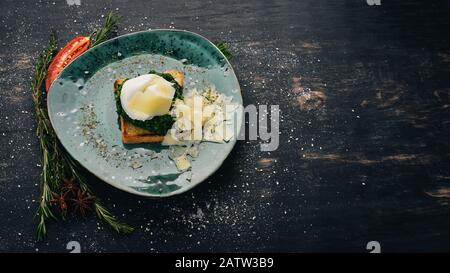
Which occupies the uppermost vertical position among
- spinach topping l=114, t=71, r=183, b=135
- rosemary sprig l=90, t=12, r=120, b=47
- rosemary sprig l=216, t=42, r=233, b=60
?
rosemary sprig l=90, t=12, r=120, b=47

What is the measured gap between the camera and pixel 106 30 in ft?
7.51

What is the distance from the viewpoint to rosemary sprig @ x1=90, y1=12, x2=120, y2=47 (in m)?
2.29

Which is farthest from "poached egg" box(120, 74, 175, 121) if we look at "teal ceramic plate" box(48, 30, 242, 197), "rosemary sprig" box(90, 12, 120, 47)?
"rosemary sprig" box(90, 12, 120, 47)

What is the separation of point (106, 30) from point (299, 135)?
89 cm

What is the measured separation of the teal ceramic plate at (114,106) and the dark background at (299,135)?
4.8 inches

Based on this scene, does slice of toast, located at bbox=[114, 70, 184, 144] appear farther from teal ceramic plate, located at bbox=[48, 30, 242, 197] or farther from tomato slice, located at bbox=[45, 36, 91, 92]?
tomato slice, located at bbox=[45, 36, 91, 92]

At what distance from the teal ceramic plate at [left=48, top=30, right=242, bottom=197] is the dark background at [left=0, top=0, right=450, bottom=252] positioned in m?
0.12

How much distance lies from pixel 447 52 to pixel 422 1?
0.81ft

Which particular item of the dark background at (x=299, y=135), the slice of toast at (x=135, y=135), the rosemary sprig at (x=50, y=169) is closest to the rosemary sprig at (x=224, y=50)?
the dark background at (x=299, y=135)

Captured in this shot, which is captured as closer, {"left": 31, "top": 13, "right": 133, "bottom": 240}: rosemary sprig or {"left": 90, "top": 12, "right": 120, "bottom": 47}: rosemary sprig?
{"left": 31, "top": 13, "right": 133, "bottom": 240}: rosemary sprig

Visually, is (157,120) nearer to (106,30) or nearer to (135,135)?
(135,135)

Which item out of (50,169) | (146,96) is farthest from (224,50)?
(50,169)

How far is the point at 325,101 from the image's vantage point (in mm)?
2355

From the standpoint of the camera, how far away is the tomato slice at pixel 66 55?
2253 mm
